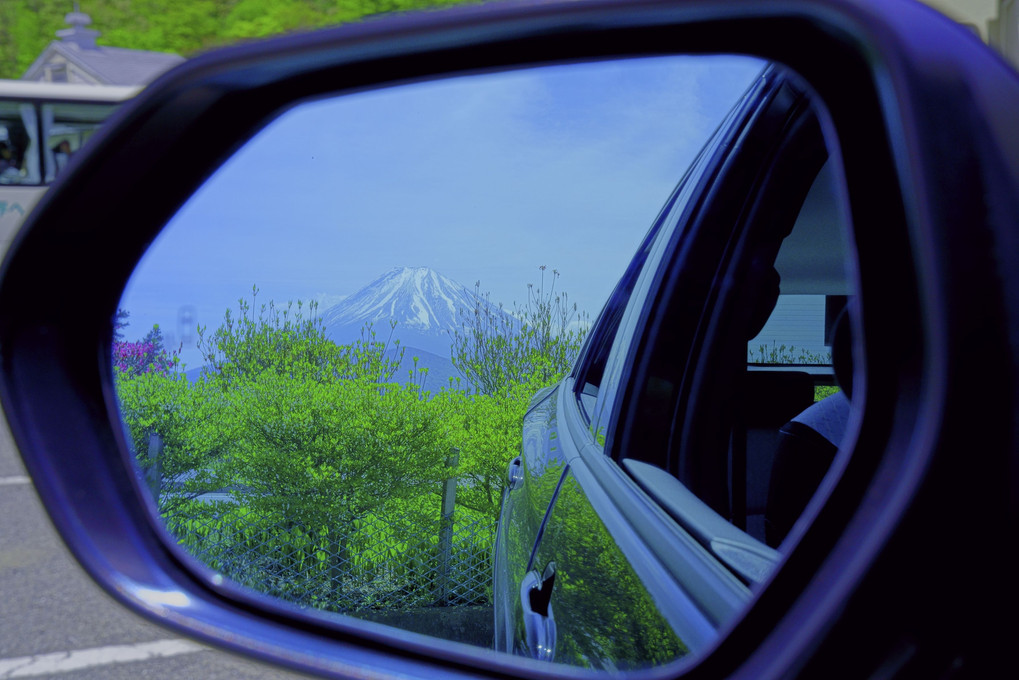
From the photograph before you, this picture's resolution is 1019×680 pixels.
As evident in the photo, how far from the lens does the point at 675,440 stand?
1.52 m

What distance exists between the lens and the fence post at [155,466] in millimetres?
1667

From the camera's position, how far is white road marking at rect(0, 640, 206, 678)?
12.1 ft

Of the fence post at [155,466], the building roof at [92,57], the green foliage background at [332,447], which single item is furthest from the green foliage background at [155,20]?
the fence post at [155,466]

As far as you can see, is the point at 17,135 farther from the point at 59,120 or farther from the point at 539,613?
the point at 539,613

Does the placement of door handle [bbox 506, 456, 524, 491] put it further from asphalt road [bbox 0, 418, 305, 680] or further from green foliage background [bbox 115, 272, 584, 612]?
asphalt road [bbox 0, 418, 305, 680]

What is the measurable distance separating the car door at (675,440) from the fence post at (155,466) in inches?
29.4

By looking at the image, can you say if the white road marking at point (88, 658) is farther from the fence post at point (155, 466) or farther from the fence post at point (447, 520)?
the fence post at point (155, 466)

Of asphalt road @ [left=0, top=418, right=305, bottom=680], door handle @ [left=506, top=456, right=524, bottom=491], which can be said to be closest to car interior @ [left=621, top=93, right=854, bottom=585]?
door handle @ [left=506, top=456, right=524, bottom=491]

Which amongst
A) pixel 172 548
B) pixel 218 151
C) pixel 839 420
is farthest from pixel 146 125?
pixel 839 420

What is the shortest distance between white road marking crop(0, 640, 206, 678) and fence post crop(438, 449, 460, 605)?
4.04 ft

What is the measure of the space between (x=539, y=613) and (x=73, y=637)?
351cm

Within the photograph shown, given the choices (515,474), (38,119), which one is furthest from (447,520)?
(38,119)

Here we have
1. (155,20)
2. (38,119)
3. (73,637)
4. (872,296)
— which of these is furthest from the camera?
(155,20)

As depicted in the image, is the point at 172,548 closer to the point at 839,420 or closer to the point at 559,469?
the point at 559,469
